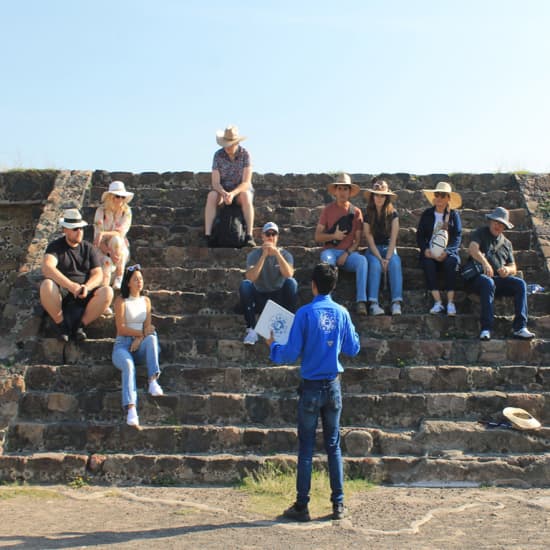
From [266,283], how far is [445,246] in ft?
6.66

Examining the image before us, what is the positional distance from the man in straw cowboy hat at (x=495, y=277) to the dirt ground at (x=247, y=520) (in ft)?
6.48

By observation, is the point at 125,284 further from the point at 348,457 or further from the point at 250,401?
the point at 348,457

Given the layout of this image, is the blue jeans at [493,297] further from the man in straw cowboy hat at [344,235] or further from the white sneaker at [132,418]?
the white sneaker at [132,418]

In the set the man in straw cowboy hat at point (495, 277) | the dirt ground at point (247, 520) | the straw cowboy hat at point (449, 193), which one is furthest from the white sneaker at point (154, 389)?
the straw cowboy hat at point (449, 193)

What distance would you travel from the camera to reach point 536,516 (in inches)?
209

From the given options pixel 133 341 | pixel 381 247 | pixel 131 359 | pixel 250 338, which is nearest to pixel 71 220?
pixel 133 341

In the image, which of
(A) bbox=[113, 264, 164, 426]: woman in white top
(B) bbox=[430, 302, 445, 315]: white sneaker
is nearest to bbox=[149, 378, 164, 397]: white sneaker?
(A) bbox=[113, 264, 164, 426]: woman in white top

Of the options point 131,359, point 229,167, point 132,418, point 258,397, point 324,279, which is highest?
point 229,167

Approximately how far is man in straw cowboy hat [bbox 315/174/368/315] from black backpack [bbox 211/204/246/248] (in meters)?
0.97

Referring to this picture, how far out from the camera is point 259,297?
7.53m

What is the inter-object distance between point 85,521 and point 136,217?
5.38 m

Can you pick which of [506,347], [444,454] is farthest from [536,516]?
[506,347]

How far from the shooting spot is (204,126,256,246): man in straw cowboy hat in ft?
29.9

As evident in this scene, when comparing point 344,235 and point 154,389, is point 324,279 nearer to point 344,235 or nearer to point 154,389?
point 154,389
